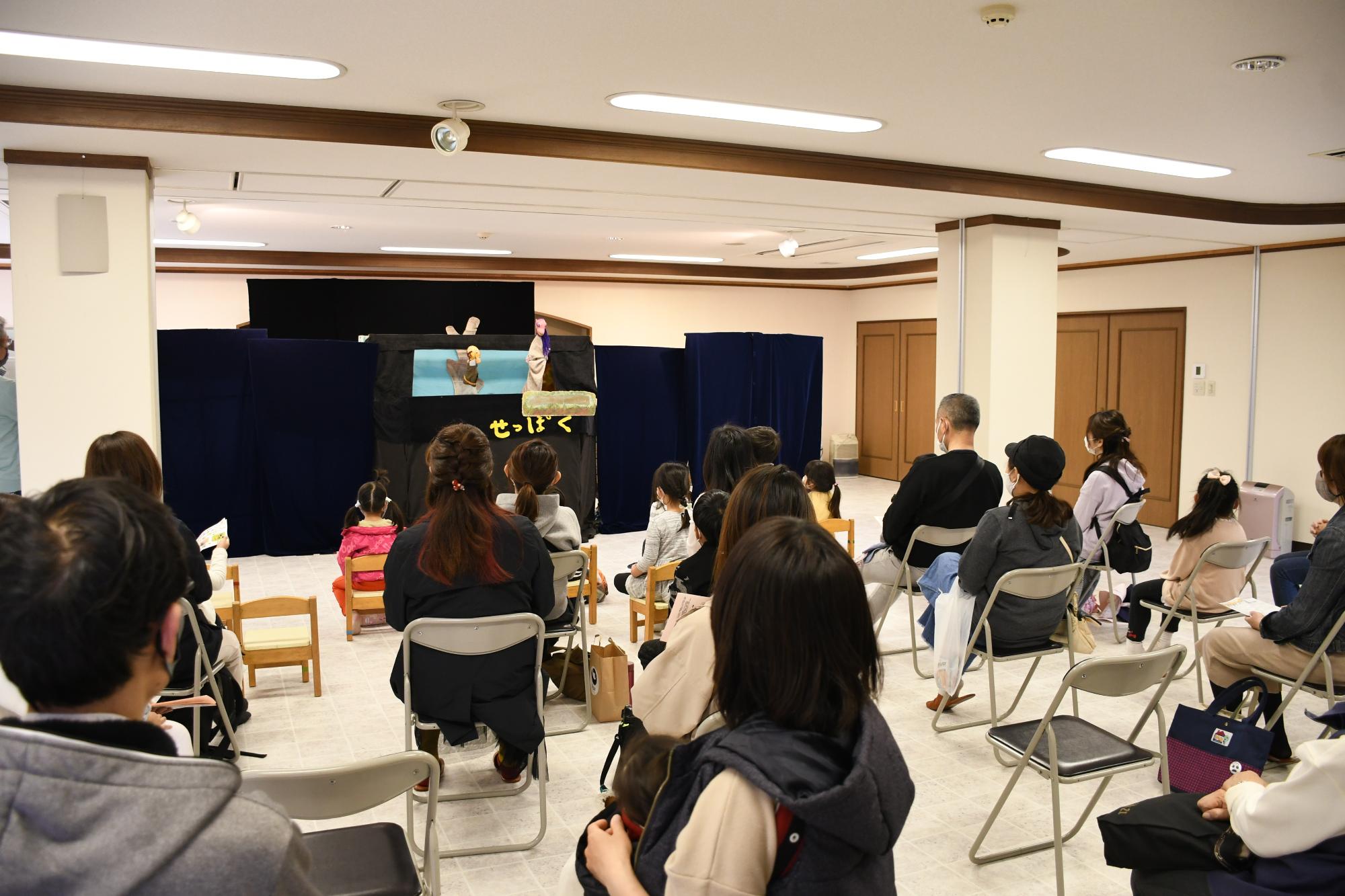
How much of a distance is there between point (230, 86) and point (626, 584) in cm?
298

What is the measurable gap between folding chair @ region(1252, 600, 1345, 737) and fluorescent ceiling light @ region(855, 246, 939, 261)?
6.12m

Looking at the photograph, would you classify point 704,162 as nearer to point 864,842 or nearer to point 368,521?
point 368,521

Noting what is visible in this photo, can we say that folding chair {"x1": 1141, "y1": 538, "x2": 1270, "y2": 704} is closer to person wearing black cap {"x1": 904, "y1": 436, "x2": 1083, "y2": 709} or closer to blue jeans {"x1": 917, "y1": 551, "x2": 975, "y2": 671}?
person wearing black cap {"x1": 904, "y1": 436, "x2": 1083, "y2": 709}

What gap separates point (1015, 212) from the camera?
620 centimetres

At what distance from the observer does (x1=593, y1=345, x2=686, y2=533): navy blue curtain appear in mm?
8305

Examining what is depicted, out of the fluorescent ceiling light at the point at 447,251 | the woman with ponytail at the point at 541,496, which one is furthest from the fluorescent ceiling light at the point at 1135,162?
the fluorescent ceiling light at the point at 447,251

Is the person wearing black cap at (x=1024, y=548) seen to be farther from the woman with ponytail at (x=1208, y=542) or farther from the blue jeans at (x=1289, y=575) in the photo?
the blue jeans at (x=1289, y=575)

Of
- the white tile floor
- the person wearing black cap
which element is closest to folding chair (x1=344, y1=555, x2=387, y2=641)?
the white tile floor

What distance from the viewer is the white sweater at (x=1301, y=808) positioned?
179cm

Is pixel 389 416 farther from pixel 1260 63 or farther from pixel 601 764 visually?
pixel 1260 63

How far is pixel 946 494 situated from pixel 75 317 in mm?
3996

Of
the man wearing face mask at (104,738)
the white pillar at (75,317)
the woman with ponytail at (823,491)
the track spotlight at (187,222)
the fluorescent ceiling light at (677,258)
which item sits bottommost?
the woman with ponytail at (823,491)

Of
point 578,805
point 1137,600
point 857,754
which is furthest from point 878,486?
point 857,754

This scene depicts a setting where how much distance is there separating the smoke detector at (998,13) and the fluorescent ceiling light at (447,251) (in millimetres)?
7379
